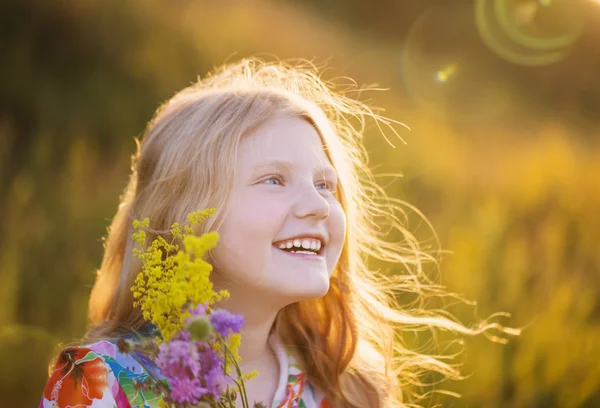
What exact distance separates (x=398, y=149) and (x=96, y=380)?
274cm

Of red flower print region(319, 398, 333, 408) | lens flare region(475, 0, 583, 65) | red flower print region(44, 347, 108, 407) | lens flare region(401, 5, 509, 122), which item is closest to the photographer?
red flower print region(44, 347, 108, 407)

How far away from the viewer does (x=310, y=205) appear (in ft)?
5.53

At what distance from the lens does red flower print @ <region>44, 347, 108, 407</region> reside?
1.57 m

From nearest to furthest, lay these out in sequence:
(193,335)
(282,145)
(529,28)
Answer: (193,335) → (282,145) → (529,28)

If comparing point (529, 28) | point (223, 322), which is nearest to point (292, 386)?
point (223, 322)

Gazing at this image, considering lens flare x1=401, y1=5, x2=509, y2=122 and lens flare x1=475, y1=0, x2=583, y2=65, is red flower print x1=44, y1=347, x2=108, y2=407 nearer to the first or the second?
lens flare x1=401, y1=5, x2=509, y2=122

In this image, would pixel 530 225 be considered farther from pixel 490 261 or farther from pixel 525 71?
pixel 525 71

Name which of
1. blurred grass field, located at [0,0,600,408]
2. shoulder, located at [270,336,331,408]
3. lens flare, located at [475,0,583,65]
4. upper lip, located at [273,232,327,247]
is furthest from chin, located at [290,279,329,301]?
lens flare, located at [475,0,583,65]

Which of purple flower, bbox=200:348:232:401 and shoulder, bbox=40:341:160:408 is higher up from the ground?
purple flower, bbox=200:348:232:401

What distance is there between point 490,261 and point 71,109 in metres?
2.67

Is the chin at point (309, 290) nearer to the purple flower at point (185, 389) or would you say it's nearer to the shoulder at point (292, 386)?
the shoulder at point (292, 386)

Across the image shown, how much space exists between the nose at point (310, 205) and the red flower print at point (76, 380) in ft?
1.94

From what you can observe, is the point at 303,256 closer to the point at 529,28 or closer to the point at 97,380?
the point at 97,380

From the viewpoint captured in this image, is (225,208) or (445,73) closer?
(225,208)
